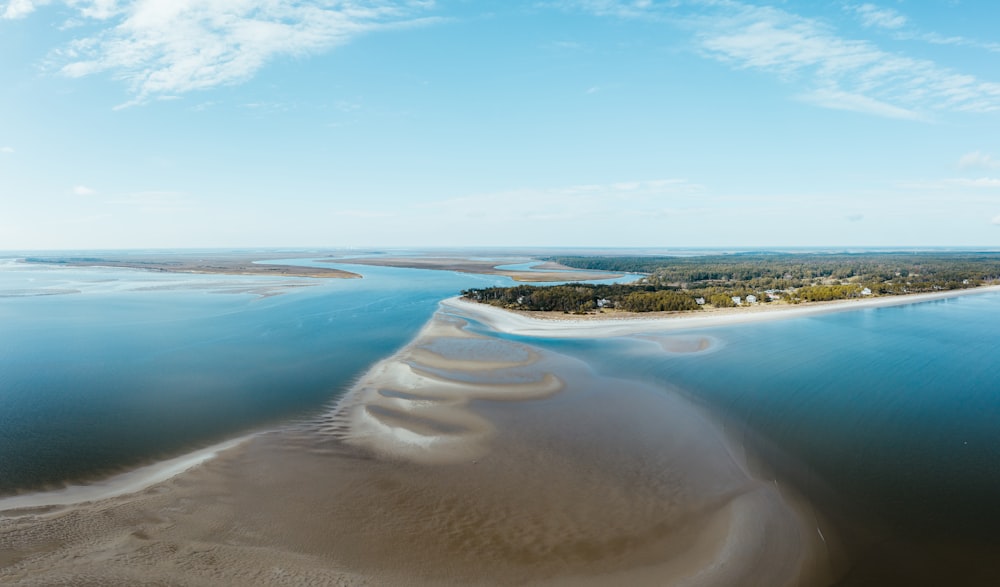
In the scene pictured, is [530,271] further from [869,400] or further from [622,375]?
[869,400]

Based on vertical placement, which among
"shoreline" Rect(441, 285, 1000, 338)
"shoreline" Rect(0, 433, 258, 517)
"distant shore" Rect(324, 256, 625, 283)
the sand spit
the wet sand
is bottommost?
the wet sand

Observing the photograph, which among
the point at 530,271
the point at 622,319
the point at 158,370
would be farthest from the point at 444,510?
the point at 530,271

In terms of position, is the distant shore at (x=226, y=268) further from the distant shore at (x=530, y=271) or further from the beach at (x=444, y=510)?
the beach at (x=444, y=510)

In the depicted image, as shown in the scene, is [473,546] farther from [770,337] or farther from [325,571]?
[770,337]


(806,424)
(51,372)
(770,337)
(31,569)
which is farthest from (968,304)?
(51,372)

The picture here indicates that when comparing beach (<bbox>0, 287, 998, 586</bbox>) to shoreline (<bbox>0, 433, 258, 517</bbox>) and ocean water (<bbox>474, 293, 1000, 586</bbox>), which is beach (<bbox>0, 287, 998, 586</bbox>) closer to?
shoreline (<bbox>0, 433, 258, 517</bbox>)

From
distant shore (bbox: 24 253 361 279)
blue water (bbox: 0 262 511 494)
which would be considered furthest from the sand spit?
distant shore (bbox: 24 253 361 279)
